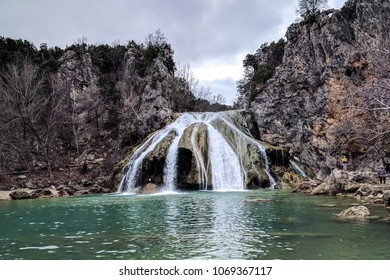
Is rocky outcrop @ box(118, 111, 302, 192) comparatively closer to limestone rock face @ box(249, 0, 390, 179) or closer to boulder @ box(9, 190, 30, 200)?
limestone rock face @ box(249, 0, 390, 179)

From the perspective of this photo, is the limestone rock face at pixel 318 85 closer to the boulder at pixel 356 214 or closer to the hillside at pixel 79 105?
the hillside at pixel 79 105

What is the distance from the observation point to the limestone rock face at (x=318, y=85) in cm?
3572

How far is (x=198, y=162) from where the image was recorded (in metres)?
29.5

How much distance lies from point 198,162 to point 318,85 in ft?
60.7

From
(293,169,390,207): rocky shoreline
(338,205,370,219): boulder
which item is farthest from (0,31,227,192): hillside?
(338,205,370,219): boulder

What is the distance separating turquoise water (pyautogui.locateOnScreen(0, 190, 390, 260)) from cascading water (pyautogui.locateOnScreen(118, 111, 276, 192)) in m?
14.0

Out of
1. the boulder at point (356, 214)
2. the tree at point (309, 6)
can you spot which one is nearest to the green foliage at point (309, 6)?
the tree at point (309, 6)

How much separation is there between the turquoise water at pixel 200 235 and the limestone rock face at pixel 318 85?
68.8ft

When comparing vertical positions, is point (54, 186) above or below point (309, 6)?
below

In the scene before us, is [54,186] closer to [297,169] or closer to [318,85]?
[297,169]

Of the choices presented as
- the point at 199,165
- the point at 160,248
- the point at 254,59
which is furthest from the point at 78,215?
the point at 254,59

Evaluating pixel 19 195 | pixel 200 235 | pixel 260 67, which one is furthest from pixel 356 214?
pixel 260 67

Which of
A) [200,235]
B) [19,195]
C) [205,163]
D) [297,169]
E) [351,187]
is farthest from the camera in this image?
[297,169]

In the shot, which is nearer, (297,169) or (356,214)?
(356,214)
